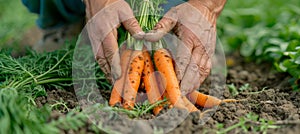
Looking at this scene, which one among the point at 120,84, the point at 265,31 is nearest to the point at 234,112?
the point at 120,84

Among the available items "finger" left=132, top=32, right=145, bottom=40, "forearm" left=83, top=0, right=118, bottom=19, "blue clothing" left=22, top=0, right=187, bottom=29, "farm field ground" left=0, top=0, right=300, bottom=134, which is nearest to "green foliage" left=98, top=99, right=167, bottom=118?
"farm field ground" left=0, top=0, right=300, bottom=134

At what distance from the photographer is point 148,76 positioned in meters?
2.64

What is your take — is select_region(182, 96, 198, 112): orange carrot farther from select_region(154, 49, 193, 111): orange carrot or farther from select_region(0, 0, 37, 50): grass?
select_region(0, 0, 37, 50): grass

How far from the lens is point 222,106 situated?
8.34ft

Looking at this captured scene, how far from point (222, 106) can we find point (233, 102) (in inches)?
5.3

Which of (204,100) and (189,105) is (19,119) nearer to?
(189,105)

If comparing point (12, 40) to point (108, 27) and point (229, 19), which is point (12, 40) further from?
point (229, 19)

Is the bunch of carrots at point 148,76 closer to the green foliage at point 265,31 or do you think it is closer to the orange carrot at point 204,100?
the orange carrot at point 204,100

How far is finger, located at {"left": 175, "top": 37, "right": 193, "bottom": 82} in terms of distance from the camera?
253cm

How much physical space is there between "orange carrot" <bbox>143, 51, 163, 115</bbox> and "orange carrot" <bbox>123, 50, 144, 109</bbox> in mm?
34

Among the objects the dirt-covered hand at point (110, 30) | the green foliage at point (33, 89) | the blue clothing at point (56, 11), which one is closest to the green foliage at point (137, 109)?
the green foliage at point (33, 89)

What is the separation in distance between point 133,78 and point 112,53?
0.18 metres

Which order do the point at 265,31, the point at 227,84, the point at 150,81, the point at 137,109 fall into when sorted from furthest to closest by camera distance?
the point at 265,31 → the point at 227,84 → the point at 150,81 → the point at 137,109

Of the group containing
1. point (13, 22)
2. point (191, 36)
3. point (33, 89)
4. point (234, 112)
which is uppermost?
point (13, 22)
